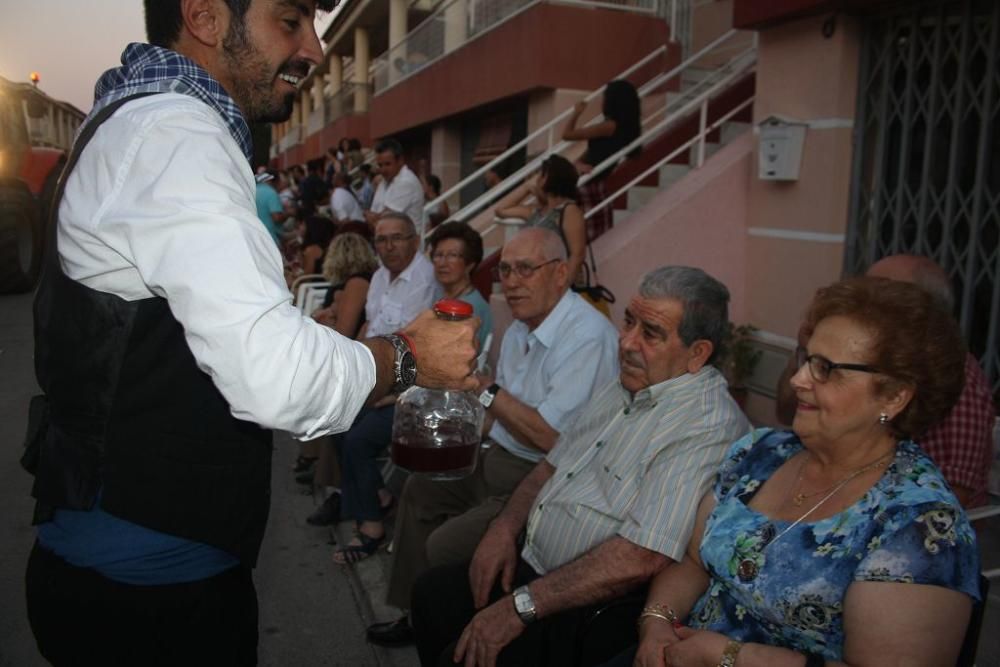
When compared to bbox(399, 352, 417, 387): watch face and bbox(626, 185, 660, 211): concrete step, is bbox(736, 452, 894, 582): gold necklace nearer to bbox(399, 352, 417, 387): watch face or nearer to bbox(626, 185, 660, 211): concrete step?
bbox(399, 352, 417, 387): watch face

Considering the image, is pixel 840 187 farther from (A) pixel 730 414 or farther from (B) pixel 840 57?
(A) pixel 730 414

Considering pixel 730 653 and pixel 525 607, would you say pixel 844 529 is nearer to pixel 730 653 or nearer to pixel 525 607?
pixel 730 653

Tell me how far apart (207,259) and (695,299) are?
5.87 ft

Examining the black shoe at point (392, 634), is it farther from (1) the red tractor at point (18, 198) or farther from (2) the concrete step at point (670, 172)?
(1) the red tractor at point (18, 198)

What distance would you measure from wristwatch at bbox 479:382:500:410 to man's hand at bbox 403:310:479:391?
160 cm

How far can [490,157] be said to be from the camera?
516 inches

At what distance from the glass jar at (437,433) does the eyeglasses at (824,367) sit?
45.8 inches

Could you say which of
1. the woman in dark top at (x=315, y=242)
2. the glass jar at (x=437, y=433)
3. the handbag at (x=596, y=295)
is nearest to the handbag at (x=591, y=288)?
the handbag at (x=596, y=295)

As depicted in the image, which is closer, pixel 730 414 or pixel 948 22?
pixel 730 414

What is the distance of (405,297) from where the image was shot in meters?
4.93

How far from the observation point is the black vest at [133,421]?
56.1 inches

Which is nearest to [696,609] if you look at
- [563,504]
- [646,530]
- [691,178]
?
[646,530]

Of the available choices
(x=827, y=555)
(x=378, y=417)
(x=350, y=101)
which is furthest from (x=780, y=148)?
(x=350, y=101)

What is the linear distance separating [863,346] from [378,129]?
57.8 feet
